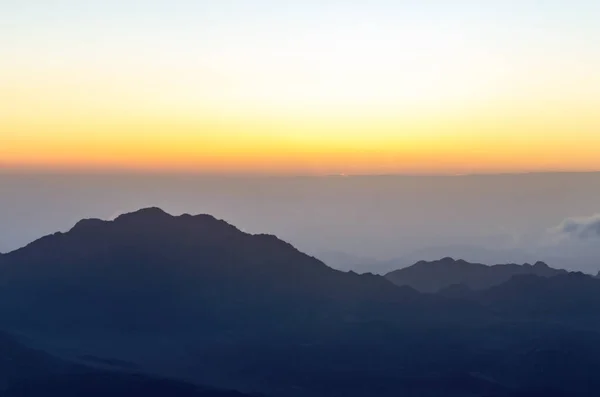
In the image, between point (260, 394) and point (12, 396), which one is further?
point (260, 394)

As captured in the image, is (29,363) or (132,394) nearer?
(132,394)

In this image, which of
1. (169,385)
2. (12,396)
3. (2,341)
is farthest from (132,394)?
(2,341)

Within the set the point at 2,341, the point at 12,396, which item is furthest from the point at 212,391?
the point at 2,341

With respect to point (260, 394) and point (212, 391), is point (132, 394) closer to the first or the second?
point (212, 391)

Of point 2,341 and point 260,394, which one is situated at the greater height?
point 2,341

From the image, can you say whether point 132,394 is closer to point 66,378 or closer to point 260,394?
point 66,378

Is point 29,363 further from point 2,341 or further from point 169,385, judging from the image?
point 169,385

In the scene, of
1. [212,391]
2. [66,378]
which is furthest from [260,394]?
[66,378]
